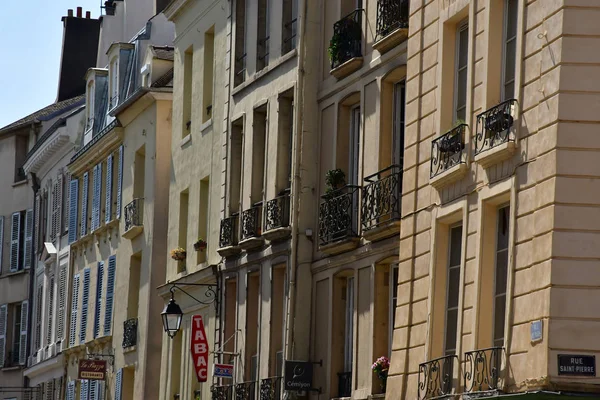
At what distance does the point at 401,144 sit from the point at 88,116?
2226 centimetres

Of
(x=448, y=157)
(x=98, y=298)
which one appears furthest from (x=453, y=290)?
(x=98, y=298)

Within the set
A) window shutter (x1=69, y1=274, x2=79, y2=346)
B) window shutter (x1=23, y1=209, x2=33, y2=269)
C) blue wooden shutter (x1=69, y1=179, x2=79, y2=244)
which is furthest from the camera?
window shutter (x1=23, y1=209, x2=33, y2=269)

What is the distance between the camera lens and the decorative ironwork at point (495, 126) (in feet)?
58.3

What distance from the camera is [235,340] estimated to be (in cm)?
2880

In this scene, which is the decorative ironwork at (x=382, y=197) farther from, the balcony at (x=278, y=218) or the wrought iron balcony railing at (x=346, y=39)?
the balcony at (x=278, y=218)

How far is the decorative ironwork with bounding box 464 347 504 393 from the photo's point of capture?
1755cm

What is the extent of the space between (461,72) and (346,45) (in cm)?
516

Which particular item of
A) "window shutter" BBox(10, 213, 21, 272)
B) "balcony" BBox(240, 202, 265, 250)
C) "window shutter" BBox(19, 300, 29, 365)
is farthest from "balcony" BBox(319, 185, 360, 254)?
"window shutter" BBox(10, 213, 21, 272)

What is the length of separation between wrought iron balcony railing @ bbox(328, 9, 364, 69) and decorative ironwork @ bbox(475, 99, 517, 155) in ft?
19.5

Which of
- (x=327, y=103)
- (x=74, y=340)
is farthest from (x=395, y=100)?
(x=74, y=340)

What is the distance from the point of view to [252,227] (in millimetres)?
27938

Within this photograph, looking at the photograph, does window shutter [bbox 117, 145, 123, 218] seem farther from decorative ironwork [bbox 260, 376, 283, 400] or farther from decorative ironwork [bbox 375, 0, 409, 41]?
decorative ironwork [bbox 375, 0, 409, 41]

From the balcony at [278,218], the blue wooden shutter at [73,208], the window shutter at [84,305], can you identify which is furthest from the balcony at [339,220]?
the blue wooden shutter at [73,208]

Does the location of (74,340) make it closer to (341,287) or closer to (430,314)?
(341,287)
